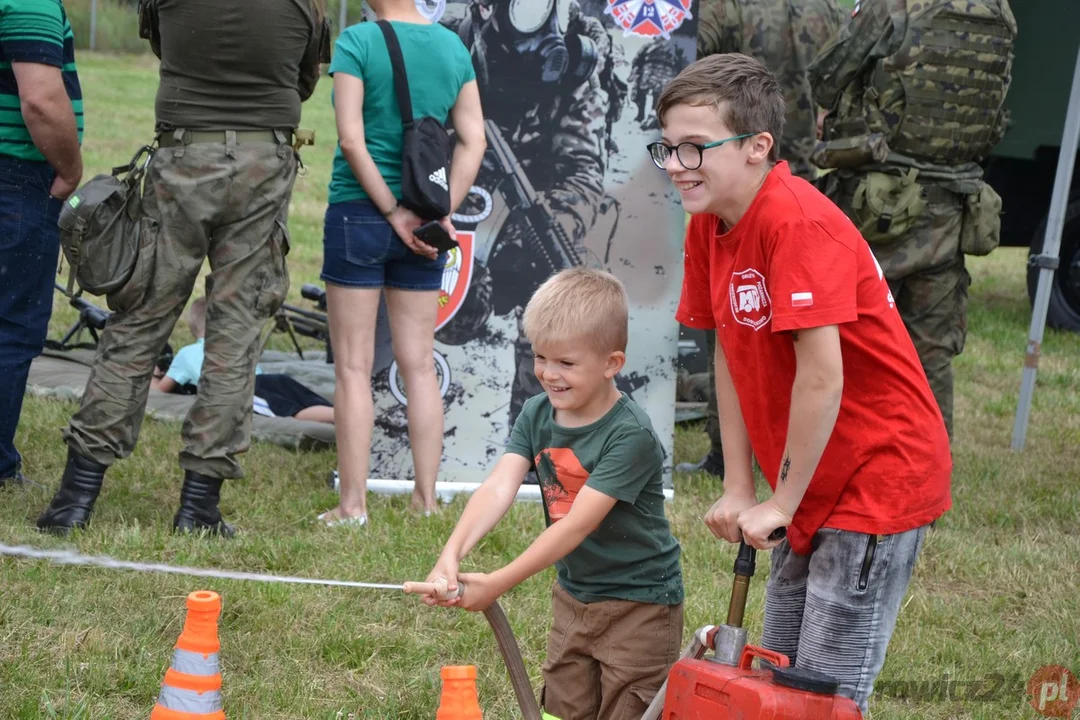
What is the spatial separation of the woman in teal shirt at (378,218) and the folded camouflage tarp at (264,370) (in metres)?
1.19

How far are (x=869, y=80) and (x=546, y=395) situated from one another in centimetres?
303

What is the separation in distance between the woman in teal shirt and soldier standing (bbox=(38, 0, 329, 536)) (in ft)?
0.81

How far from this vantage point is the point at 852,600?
268cm

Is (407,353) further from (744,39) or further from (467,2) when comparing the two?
(744,39)

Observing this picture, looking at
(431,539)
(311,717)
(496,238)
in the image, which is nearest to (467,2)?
(496,238)

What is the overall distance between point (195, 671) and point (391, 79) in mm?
2723

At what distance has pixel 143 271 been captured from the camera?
4.37 meters

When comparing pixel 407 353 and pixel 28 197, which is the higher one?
pixel 28 197

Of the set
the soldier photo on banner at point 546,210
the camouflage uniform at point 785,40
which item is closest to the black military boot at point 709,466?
the soldier photo on banner at point 546,210

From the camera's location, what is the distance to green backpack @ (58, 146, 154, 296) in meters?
4.31

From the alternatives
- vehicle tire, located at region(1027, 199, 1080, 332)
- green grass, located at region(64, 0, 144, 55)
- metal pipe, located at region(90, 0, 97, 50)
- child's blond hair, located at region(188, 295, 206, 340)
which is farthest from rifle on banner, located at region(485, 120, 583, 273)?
green grass, located at region(64, 0, 144, 55)

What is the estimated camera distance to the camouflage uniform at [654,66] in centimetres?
534

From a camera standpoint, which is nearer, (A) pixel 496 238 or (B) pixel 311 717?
(B) pixel 311 717

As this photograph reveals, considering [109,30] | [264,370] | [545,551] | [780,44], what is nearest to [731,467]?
[545,551]
